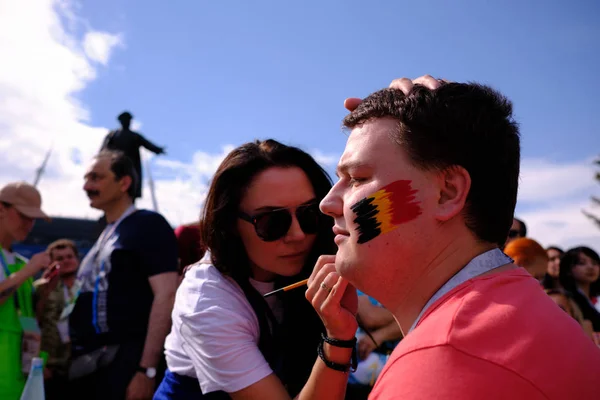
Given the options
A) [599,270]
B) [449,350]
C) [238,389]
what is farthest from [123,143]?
[449,350]

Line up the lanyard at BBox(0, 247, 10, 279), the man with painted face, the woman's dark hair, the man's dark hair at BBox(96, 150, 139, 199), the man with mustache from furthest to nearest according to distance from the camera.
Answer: the man's dark hair at BBox(96, 150, 139, 199) → the lanyard at BBox(0, 247, 10, 279) → the man with mustache → the woman's dark hair → the man with painted face

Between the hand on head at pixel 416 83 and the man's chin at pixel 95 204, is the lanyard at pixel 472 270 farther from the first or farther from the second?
the man's chin at pixel 95 204

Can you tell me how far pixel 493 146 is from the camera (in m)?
1.22

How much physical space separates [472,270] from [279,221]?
3.59 feet

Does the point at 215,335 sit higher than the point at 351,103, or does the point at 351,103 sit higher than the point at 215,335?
the point at 351,103

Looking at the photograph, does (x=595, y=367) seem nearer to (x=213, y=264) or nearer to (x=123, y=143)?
(x=213, y=264)

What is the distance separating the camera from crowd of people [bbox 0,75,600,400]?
929 millimetres

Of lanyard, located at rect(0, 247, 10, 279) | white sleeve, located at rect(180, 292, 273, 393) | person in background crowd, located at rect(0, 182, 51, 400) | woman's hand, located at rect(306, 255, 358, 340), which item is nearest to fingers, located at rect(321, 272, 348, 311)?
woman's hand, located at rect(306, 255, 358, 340)

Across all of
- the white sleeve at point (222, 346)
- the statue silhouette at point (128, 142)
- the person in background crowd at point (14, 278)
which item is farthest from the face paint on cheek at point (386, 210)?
the statue silhouette at point (128, 142)

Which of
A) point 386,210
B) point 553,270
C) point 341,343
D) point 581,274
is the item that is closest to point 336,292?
point 341,343

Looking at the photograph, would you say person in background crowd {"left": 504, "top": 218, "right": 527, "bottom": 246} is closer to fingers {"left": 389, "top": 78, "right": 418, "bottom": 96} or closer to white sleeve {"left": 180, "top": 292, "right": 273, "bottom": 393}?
white sleeve {"left": 180, "top": 292, "right": 273, "bottom": 393}

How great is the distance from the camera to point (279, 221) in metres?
2.14

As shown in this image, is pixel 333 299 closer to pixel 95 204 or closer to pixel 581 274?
pixel 95 204

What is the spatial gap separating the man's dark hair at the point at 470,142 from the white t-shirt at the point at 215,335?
0.99 m
